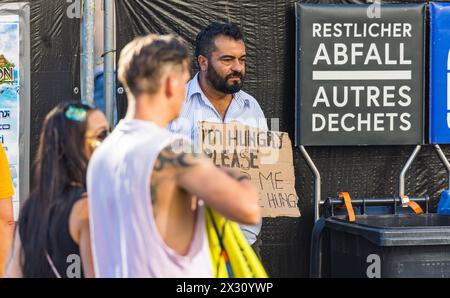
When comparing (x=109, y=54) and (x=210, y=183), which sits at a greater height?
(x=109, y=54)

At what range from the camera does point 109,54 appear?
19.8 feet

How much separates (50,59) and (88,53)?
60cm

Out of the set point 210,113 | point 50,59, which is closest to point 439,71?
point 210,113

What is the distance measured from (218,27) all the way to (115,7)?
763 mm

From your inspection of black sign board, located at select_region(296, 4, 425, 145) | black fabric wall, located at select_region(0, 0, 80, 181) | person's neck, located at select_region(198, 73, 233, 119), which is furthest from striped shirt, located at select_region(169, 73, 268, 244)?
black fabric wall, located at select_region(0, 0, 80, 181)

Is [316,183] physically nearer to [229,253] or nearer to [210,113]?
[210,113]

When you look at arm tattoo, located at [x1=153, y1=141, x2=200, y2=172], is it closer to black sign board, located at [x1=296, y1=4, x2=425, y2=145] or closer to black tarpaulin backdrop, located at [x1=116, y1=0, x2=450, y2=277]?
black tarpaulin backdrop, located at [x1=116, y1=0, x2=450, y2=277]

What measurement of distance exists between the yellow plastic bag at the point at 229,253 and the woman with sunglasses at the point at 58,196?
0.51 m

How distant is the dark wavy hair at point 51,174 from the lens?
11.1ft

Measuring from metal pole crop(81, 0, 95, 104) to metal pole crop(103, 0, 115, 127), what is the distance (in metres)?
0.12

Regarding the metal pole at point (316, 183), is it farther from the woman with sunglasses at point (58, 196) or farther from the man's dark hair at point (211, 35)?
the woman with sunglasses at point (58, 196)

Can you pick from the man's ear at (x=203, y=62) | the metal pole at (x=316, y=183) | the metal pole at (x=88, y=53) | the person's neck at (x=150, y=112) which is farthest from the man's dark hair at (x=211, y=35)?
the person's neck at (x=150, y=112)

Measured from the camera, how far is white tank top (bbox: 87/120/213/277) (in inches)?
113

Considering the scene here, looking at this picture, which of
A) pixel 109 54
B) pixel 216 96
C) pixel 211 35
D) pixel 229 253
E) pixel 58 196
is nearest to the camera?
pixel 229 253
